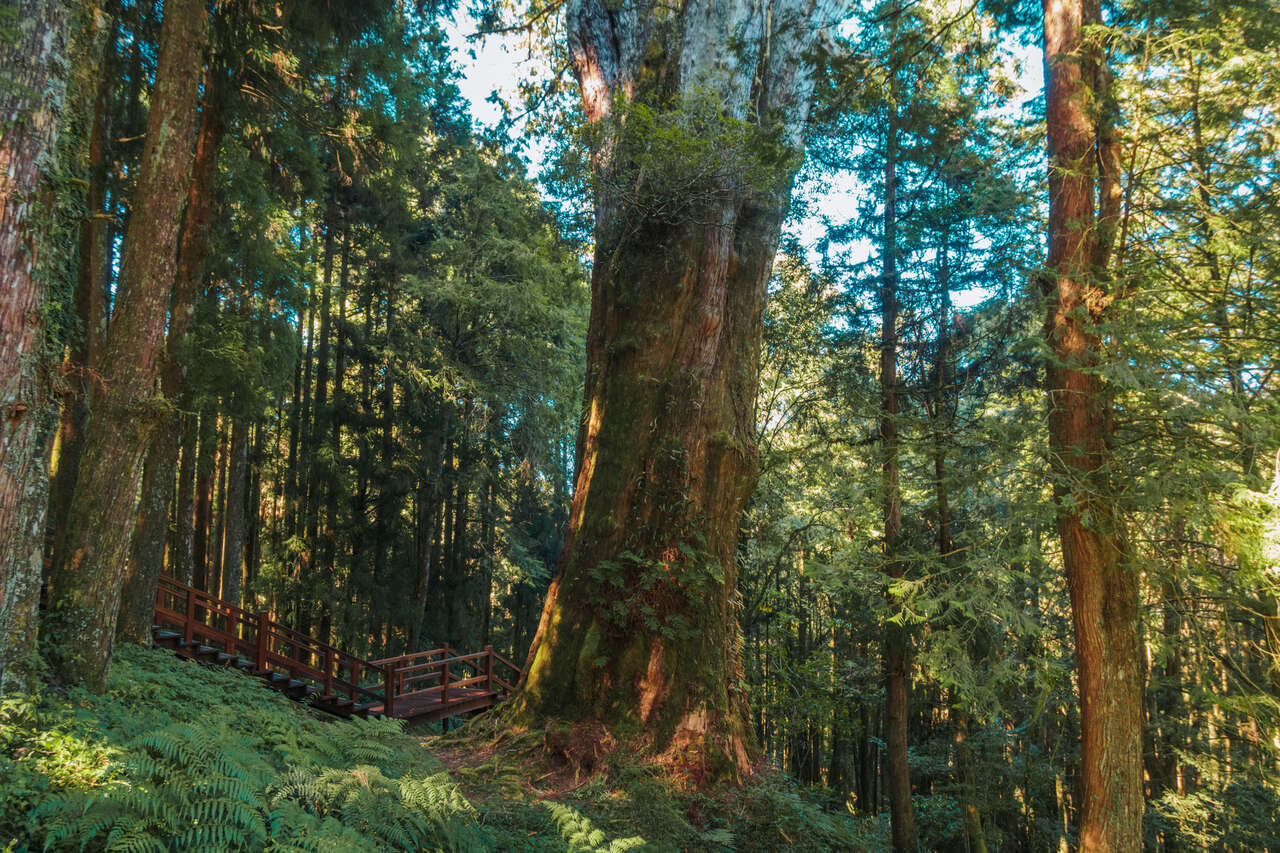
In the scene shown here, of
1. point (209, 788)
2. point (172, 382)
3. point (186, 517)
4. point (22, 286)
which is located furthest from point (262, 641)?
point (209, 788)

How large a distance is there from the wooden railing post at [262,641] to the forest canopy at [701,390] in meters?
0.08

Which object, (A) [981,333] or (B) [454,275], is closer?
(A) [981,333]

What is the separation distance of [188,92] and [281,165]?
460 cm

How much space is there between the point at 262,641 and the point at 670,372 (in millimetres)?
8808

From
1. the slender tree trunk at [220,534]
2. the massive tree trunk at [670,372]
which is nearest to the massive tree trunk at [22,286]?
the massive tree trunk at [670,372]

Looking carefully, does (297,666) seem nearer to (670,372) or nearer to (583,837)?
(670,372)

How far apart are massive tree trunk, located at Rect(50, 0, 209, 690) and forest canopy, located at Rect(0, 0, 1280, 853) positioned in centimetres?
3

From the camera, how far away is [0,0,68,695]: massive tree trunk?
4.34 m

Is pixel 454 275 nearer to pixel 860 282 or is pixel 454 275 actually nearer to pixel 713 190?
pixel 860 282

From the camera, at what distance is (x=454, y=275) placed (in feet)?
51.6

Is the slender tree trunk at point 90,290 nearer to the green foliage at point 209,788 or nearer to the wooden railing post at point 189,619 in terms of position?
the wooden railing post at point 189,619

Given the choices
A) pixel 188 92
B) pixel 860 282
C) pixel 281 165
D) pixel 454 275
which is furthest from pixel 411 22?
pixel 860 282

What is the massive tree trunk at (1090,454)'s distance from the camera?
511 cm

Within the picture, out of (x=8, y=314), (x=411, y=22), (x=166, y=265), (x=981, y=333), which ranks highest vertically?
(x=411, y=22)
